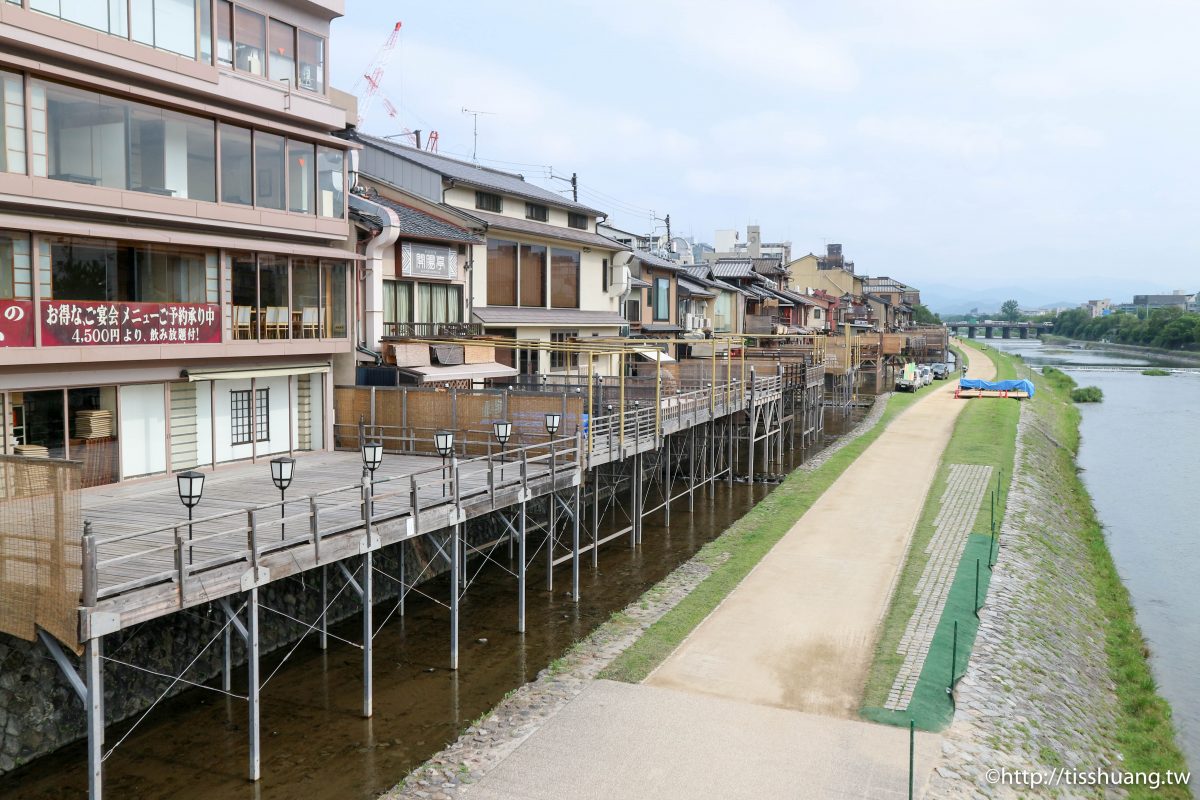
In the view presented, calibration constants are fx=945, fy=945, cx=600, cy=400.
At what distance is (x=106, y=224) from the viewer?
740 inches

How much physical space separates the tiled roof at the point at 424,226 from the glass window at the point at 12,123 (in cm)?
1291

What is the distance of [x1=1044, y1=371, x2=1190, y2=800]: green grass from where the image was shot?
52.3ft

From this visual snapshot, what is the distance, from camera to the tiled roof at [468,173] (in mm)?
34188

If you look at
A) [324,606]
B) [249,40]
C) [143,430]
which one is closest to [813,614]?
[324,606]

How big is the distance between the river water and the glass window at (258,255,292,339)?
68.6 ft

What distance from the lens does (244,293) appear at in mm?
22016

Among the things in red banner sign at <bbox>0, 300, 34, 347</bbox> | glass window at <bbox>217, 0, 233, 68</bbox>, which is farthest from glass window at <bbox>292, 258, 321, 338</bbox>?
red banner sign at <bbox>0, 300, 34, 347</bbox>

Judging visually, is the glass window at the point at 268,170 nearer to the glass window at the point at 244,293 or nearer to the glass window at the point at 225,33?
the glass window at the point at 244,293

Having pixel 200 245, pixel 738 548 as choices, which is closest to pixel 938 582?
pixel 738 548

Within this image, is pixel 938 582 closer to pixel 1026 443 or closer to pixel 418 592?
pixel 418 592

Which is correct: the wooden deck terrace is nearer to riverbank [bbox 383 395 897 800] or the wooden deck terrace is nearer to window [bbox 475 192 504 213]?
riverbank [bbox 383 395 897 800]

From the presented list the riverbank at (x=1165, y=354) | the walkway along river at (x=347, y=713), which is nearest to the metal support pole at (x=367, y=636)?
the walkway along river at (x=347, y=713)

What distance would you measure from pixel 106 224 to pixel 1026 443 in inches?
1617

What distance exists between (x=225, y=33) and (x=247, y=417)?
350 inches
